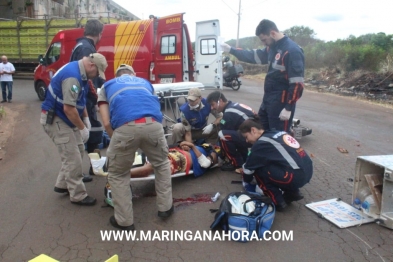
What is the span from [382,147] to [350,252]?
4.05 m

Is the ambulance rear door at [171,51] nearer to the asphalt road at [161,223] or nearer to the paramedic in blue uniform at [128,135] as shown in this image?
the asphalt road at [161,223]

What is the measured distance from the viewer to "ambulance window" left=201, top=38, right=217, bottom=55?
11.3m

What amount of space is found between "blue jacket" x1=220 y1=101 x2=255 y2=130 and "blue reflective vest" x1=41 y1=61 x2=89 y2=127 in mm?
1960

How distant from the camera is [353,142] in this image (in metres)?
6.73

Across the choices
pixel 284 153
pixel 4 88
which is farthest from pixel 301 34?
pixel 284 153

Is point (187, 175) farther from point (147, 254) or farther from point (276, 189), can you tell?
point (147, 254)

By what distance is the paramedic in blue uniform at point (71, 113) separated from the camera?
11.6ft

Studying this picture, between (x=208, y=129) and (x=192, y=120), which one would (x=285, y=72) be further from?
(x=192, y=120)

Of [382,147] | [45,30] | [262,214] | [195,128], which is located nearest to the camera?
[262,214]

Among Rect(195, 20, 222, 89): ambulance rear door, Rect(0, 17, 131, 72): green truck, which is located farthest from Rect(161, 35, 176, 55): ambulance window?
Rect(0, 17, 131, 72): green truck

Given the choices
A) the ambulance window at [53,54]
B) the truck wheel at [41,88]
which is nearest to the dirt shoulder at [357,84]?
the ambulance window at [53,54]

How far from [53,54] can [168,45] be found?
13.6 ft

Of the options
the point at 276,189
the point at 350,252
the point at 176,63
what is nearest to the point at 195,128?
the point at 276,189

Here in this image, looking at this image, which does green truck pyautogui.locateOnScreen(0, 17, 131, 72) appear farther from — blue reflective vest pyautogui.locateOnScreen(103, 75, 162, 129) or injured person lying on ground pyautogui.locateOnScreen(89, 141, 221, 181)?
blue reflective vest pyautogui.locateOnScreen(103, 75, 162, 129)
